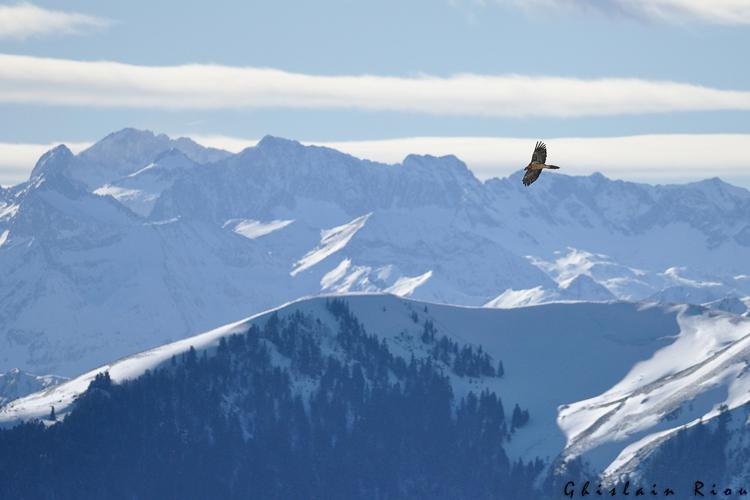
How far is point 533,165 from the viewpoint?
128750mm
